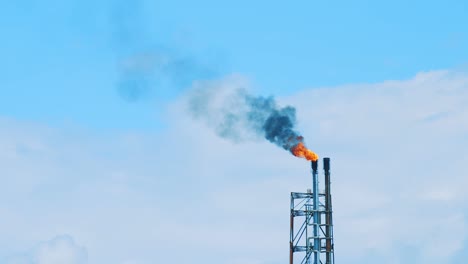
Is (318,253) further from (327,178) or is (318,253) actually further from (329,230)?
(327,178)

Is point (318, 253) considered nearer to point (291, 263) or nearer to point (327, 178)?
point (291, 263)

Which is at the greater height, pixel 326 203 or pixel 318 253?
pixel 326 203

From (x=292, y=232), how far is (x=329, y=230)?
12.6 feet

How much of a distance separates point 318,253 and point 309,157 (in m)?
9.63

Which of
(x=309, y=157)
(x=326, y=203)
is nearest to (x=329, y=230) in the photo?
(x=326, y=203)

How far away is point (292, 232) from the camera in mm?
82125

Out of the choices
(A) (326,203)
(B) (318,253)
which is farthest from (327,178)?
(B) (318,253)

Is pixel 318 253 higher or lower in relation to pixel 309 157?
lower

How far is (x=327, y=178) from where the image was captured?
275 ft

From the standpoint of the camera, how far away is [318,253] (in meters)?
81.0

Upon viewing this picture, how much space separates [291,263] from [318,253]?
2.90 m

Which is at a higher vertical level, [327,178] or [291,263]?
[327,178]

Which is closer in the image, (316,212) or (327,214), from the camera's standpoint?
(316,212)

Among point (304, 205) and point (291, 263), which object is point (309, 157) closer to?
point (304, 205)
